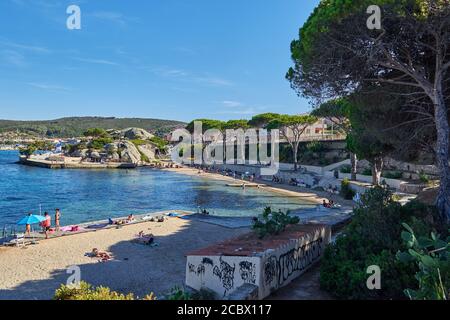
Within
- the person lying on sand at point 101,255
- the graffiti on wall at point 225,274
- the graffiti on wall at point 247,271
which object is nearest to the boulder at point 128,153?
the person lying on sand at point 101,255

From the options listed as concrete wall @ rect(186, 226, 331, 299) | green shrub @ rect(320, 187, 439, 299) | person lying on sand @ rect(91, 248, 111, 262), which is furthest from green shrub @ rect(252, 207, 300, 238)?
person lying on sand @ rect(91, 248, 111, 262)

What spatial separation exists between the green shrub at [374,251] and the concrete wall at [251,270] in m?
1.01

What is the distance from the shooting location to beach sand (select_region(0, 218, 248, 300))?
14.4m

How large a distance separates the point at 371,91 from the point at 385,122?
2.09m

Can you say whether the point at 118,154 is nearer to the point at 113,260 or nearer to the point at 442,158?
the point at 113,260

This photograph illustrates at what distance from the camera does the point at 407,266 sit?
984 centimetres

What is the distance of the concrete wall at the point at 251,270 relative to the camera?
32.6ft

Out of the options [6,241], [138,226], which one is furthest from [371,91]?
[6,241]

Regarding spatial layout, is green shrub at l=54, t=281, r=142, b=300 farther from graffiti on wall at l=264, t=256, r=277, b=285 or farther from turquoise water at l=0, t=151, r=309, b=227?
turquoise water at l=0, t=151, r=309, b=227

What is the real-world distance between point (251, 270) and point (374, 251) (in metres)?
4.31

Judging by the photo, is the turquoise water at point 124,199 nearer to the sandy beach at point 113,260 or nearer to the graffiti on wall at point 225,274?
the sandy beach at point 113,260

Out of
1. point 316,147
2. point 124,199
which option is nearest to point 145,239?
point 124,199
